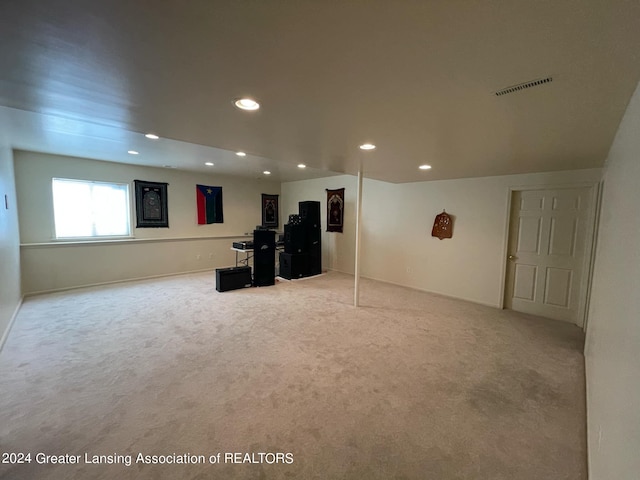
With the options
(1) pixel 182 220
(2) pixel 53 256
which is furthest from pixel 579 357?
(2) pixel 53 256

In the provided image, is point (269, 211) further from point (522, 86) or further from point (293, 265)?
point (522, 86)

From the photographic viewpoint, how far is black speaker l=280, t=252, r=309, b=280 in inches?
229

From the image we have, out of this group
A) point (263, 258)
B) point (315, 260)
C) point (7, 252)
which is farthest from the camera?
point (315, 260)

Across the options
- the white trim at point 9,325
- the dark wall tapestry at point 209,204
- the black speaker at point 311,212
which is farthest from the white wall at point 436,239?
the white trim at point 9,325

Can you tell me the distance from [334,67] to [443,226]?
411cm

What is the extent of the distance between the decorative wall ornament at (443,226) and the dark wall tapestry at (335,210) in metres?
2.24

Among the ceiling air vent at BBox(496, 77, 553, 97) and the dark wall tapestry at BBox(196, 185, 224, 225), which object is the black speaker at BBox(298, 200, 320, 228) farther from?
the ceiling air vent at BBox(496, 77, 553, 97)

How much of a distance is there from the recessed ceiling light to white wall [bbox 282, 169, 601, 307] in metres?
3.98

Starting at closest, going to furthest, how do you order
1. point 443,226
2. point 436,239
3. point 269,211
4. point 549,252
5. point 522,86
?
point 522,86 < point 549,252 < point 443,226 < point 436,239 < point 269,211

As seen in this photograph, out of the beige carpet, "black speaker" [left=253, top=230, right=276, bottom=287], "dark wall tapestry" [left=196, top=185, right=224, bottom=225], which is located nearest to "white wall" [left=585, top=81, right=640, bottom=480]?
the beige carpet

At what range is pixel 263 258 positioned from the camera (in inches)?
207

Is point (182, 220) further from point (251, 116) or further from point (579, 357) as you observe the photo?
point (579, 357)

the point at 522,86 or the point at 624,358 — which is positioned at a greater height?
the point at 522,86

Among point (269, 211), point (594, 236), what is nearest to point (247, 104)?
point (594, 236)
